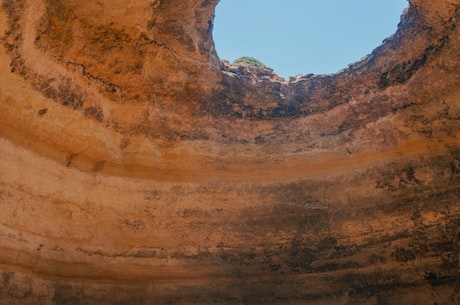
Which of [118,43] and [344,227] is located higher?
[118,43]

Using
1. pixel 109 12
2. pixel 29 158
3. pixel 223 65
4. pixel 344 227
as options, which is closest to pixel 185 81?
pixel 223 65

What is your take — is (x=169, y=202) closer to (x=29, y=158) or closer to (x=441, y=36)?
(x=29, y=158)

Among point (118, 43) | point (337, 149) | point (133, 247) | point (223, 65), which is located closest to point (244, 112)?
point (223, 65)

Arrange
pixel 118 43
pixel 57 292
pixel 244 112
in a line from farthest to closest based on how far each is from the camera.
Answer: pixel 244 112, pixel 118 43, pixel 57 292

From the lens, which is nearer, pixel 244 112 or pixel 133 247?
pixel 133 247

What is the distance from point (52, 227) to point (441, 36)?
4.25 metres

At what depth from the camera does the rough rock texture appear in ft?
13.6

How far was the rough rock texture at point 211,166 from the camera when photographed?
163 inches

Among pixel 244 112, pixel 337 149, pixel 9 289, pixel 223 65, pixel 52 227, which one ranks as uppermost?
pixel 223 65

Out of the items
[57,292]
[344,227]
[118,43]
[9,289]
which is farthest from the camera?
[344,227]

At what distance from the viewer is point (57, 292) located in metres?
4.07

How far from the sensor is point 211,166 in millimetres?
5133

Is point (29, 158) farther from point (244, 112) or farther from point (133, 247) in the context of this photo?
point (244, 112)

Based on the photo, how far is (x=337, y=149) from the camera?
5191 mm
